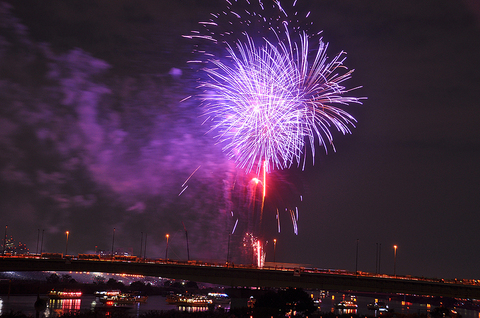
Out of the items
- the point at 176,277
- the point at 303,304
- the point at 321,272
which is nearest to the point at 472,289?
the point at 321,272

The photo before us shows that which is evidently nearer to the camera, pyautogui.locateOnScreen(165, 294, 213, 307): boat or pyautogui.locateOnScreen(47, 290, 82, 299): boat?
pyautogui.locateOnScreen(165, 294, 213, 307): boat

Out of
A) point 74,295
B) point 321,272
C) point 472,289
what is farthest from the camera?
point 74,295

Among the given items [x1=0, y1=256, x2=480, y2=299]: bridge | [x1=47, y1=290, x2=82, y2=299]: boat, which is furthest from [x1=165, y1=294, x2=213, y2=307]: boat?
[x1=0, y1=256, x2=480, y2=299]: bridge

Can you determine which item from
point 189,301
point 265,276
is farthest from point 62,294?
point 265,276

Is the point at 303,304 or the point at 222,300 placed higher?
the point at 303,304

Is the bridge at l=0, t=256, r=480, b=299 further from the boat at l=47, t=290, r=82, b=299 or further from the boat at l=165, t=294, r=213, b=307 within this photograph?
the boat at l=47, t=290, r=82, b=299

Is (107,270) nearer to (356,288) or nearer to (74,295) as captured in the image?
(356,288)

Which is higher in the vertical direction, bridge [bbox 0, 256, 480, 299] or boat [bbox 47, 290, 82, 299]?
bridge [bbox 0, 256, 480, 299]

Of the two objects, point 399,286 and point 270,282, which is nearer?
point 399,286

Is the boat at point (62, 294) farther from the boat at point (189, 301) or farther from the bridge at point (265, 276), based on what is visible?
the bridge at point (265, 276)
